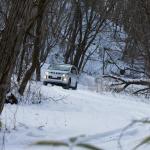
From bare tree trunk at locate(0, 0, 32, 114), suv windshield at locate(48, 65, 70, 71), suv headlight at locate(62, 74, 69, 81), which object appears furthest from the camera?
A: suv windshield at locate(48, 65, 70, 71)

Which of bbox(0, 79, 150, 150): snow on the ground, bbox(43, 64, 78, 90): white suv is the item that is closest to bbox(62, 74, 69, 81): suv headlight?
bbox(43, 64, 78, 90): white suv

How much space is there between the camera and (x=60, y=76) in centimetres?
3106

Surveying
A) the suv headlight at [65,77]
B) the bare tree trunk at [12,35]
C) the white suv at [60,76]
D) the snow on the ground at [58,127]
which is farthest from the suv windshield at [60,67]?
the bare tree trunk at [12,35]

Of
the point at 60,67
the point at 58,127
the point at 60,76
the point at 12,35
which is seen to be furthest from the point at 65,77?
the point at 12,35

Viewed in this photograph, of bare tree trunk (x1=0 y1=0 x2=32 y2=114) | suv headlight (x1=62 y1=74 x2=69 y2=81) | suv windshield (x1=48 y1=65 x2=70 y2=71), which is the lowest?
suv headlight (x1=62 y1=74 x2=69 y2=81)

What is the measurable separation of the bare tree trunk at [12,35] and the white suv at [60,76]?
2279 centimetres

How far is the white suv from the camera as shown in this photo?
102 feet

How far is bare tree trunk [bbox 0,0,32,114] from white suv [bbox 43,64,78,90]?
22.8 m

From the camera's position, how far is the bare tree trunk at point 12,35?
25.6ft

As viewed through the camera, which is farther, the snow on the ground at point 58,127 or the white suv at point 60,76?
the white suv at point 60,76

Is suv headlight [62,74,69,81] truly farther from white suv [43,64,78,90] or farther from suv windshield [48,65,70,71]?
suv windshield [48,65,70,71]

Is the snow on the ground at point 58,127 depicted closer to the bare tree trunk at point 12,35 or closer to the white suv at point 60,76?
the bare tree trunk at point 12,35

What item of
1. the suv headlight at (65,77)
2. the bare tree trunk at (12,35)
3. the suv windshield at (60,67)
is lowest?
the suv headlight at (65,77)

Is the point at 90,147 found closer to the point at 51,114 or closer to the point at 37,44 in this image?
the point at 51,114
